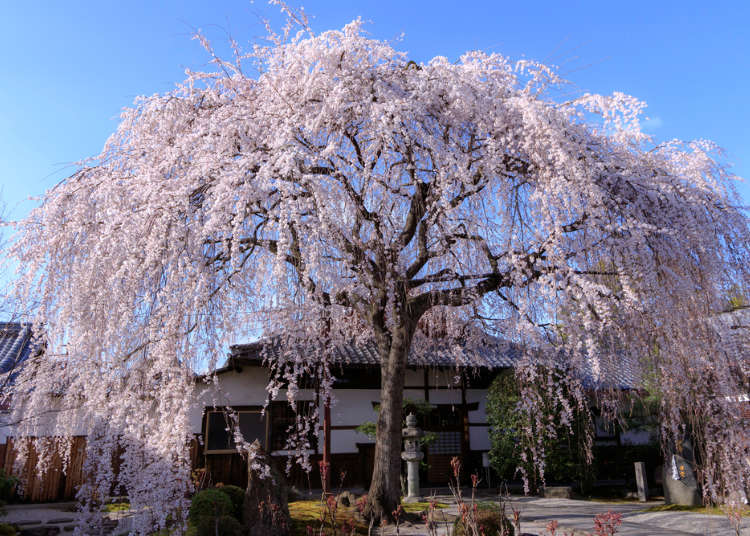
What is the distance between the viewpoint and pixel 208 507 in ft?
23.1

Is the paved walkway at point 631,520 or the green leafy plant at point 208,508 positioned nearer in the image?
the green leafy plant at point 208,508

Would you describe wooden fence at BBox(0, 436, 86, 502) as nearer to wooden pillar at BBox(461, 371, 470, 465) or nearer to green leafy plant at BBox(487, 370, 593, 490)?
wooden pillar at BBox(461, 371, 470, 465)

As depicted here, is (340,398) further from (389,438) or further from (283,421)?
(389,438)

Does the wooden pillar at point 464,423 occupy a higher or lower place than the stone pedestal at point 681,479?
higher

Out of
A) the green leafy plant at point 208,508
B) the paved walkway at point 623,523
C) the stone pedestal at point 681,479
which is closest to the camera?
the green leafy plant at point 208,508

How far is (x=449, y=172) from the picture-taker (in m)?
6.24

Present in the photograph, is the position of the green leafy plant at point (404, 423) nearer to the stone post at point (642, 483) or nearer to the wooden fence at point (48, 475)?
the stone post at point (642, 483)

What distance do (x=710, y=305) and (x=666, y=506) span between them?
5.90m

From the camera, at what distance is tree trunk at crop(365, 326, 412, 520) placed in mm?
7250

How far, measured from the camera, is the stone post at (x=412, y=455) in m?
11.4

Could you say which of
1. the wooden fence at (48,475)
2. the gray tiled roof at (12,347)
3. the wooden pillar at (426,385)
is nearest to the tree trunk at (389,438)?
the wooden pillar at (426,385)

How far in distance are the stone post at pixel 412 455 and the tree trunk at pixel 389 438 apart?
4.08 m

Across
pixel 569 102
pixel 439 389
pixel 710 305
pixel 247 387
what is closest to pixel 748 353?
pixel 710 305

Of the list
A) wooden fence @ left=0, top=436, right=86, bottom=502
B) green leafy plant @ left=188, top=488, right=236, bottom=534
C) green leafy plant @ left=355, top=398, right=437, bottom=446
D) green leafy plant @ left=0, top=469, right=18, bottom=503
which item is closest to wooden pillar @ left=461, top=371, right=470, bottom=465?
green leafy plant @ left=355, top=398, right=437, bottom=446
